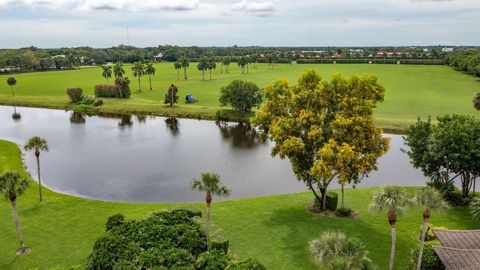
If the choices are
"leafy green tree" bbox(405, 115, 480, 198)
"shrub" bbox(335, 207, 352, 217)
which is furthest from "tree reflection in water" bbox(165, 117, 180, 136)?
"leafy green tree" bbox(405, 115, 480, 198)

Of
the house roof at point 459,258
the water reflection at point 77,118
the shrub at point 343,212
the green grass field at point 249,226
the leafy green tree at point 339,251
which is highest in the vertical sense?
the leafy green tree at point 339,251

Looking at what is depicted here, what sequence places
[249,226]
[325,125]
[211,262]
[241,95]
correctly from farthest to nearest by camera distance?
[241,95] < [325,125] < [249,226] < [211,262]

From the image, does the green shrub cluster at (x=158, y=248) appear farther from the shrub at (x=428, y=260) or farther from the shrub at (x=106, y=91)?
the shrub at (x=106, y=91)

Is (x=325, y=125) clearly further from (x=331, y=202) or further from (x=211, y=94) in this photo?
(x=211, y=94)

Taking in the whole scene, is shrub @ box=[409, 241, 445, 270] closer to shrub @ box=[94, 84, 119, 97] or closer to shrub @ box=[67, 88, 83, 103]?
shrub @ box=[94, 84, 119, 97]

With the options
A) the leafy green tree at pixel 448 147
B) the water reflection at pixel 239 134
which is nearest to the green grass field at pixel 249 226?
the leafy green tree at pixel 448 147

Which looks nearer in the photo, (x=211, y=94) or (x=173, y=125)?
(x=173, y=125)

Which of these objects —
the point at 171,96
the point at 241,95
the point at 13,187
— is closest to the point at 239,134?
the point at 241,95
